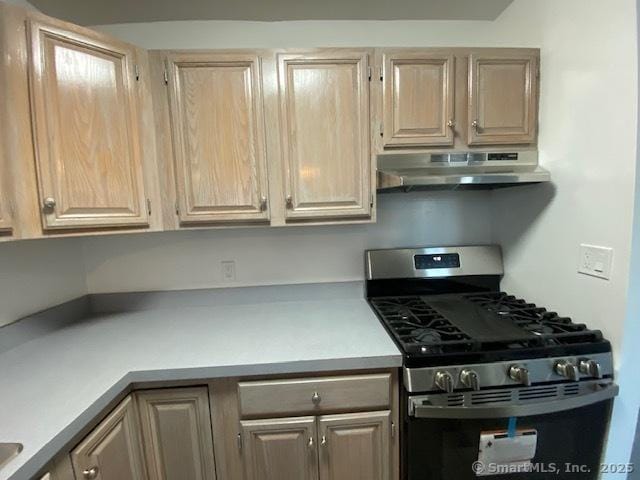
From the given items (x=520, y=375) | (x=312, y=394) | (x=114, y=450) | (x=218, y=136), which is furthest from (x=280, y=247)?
(x=520, y=375)

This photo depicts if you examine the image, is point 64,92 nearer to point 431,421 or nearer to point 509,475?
point 431,421

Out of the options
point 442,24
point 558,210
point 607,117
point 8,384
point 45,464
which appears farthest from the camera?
point 442,24

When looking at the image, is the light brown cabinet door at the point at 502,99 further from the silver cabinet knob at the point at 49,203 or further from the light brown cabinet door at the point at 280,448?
the silver cabinet knob at the point at 49,203

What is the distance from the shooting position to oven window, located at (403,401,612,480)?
113 centimetres

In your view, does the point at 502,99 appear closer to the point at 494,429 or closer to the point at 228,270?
the point at 494,429

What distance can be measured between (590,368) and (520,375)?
251mm

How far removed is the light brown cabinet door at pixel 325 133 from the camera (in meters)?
1.40

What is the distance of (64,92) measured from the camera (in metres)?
1.15

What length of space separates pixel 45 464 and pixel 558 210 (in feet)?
6.15

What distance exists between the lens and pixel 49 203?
1.12 metres

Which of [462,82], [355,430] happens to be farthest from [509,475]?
[462,82]

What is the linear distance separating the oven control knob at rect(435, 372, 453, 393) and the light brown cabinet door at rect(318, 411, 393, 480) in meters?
0.24

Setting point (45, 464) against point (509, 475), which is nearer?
point (45, 464)

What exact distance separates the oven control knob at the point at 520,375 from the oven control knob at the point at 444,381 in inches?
8.4
